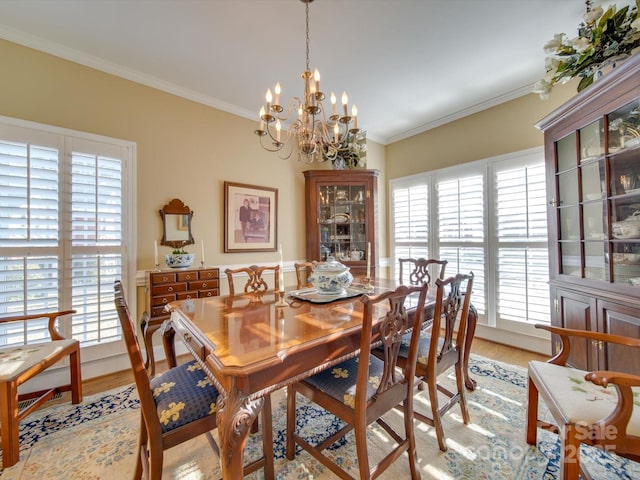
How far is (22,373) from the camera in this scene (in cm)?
157

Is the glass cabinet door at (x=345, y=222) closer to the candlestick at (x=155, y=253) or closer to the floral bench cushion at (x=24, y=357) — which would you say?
the candlestick at (x=155, y=253)

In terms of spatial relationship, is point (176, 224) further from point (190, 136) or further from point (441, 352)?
point (441, 352)

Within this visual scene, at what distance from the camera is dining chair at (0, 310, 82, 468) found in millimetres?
1498

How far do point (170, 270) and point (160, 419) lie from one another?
169 cm

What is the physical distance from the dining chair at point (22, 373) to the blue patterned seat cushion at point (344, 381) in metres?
1.72

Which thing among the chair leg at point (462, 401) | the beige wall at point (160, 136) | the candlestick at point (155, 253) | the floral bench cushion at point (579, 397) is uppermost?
the beige wall at point (160, 136)

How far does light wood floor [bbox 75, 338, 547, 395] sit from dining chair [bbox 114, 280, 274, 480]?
137cm

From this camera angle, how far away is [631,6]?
6.44ft

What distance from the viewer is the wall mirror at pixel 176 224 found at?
9.19 feet

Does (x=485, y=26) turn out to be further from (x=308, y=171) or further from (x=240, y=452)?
(x=240, y=452)

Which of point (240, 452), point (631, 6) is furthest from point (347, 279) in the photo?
point (631, 6)

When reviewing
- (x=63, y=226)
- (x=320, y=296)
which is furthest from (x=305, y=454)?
(x=63, y=226)

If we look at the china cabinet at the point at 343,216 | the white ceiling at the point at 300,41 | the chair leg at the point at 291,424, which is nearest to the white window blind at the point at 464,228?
the china cabinet at the point at 343,216

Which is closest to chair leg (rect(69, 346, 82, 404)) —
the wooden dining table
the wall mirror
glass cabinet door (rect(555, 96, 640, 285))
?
the wooden dining table
